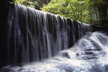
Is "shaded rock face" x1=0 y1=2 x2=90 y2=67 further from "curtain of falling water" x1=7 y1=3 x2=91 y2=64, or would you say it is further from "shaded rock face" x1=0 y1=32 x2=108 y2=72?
"shaded rock face" x1=0 y1=32 x2=108 y2=72

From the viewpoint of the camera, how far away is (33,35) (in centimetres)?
503

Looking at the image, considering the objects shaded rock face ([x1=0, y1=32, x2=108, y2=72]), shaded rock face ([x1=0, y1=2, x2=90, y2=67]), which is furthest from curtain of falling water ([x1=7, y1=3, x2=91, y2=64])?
shaded rock face ([x1=0, y1=32, x2=108, y2=72])

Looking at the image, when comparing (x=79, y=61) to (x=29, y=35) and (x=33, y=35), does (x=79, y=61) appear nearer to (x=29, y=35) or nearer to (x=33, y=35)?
(x=33, y=35)

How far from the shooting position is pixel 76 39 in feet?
26.0

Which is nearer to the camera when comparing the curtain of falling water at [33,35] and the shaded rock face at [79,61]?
the shaded rock face at [79,61]

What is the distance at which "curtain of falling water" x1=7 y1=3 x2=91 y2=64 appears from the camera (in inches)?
168

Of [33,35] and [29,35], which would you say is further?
[33,35]

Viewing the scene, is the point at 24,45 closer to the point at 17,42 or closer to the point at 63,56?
the point at 17,42

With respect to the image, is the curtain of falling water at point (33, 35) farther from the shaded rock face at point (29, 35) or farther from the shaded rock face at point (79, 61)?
the shaded rock face at point (79, 61)

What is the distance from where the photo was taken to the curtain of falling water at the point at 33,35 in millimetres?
4273

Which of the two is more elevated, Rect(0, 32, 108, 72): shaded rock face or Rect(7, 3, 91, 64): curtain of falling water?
Rect(7, 3, 91, 64): curtain of falling water

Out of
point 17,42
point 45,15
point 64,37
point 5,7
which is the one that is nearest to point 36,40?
point 17,42

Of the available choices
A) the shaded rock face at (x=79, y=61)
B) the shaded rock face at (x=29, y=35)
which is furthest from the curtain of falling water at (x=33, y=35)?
the shaded rock face at (x=79, y=61)

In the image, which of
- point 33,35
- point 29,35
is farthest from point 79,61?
point 29,35
